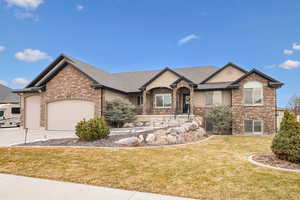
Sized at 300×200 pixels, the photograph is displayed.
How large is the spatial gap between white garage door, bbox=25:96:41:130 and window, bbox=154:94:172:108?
12.2 m

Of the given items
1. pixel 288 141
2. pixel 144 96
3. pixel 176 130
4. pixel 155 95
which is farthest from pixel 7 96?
pixel 288 141

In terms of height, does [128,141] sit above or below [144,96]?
below

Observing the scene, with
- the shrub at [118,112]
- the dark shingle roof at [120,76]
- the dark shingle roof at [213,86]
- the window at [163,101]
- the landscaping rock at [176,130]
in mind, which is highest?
the dark shingle roof at [120,76]

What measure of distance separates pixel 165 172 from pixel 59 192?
279cm

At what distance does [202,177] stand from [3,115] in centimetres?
2846

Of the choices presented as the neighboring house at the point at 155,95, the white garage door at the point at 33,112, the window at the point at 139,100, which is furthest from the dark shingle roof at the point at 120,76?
the white garage door at the point at 33,112

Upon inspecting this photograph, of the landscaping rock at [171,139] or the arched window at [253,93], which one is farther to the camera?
the arched window at [253,93]

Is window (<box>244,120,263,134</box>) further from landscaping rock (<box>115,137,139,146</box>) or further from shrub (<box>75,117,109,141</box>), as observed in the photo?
shrub (<box>75,117,109,141</box>)

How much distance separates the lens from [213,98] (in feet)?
58.3

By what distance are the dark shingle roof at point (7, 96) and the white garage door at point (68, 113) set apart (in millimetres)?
14075

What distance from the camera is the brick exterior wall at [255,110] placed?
1548cm

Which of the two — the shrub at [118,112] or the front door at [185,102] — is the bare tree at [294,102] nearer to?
the front door at [185,102]

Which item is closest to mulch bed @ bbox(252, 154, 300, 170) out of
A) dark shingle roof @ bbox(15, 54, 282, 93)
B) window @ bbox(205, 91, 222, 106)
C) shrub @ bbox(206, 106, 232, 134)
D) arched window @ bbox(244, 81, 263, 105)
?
shrub @ bbox(206, 106, 232, 134)

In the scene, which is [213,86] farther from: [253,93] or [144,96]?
[144,96]
